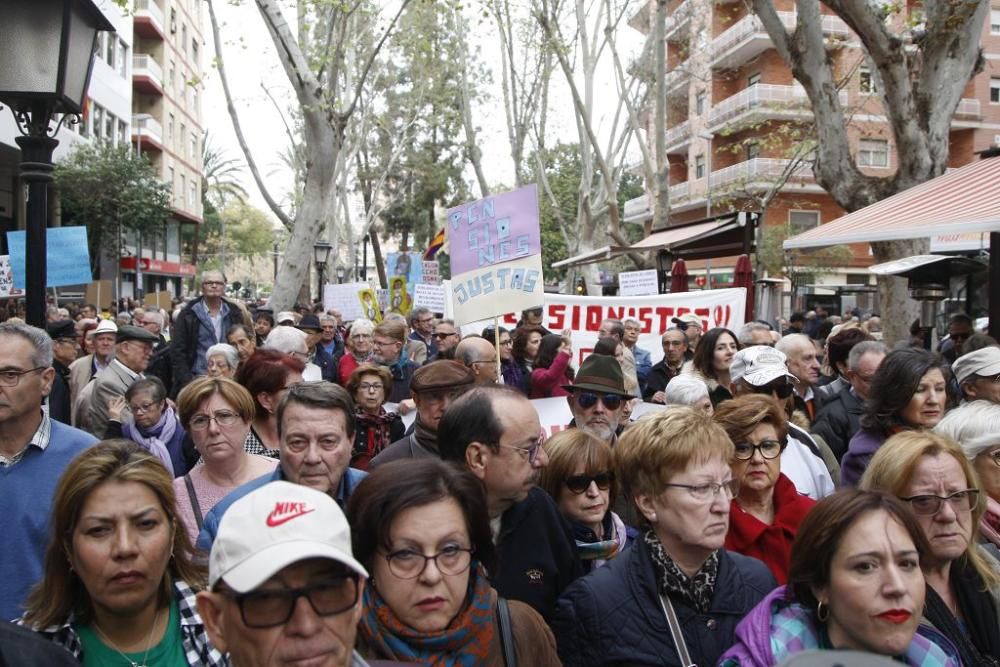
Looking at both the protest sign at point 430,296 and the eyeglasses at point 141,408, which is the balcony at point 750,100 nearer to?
the protest sign at point 430,296

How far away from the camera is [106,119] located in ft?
111

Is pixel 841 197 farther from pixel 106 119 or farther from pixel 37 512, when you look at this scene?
pixel 106 119

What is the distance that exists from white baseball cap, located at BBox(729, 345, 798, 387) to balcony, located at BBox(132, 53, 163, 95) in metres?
42.3

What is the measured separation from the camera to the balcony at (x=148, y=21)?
39.9m

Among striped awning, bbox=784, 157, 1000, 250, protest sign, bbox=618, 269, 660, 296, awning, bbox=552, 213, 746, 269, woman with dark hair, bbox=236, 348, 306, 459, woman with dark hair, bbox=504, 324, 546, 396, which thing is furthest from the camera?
protest sign, bbox=618, 269, 660, 296

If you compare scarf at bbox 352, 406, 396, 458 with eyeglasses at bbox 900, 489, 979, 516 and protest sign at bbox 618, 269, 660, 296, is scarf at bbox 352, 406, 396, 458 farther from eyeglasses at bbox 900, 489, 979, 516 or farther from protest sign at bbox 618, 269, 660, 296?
protest sign at bbox 618, 269, 660, 296

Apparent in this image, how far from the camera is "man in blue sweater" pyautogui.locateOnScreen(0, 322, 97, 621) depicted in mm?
3086

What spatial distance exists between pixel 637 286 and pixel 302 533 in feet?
40.9

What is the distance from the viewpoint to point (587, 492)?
3.43 meters

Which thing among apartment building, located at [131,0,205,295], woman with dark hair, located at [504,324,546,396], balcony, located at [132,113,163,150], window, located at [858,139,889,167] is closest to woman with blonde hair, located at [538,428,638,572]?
woman with dark hair, located at [504,324,546,396]

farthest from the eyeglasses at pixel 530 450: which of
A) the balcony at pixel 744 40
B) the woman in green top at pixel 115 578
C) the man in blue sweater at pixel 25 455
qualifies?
the balcony at pixel 744 40

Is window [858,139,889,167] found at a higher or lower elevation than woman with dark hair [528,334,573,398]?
higher

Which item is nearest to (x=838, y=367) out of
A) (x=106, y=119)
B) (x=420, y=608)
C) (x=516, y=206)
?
(x=516, y=206)

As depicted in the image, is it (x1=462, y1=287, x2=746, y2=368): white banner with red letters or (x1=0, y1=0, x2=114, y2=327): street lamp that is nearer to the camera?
(x1=0, y1=0, x2=114, y2=327): street lamp
